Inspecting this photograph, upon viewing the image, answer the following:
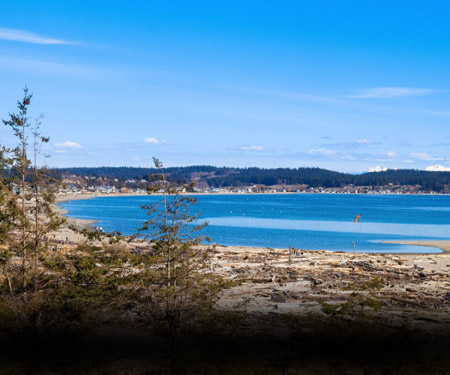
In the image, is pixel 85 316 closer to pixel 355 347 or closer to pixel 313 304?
pixel 355 347

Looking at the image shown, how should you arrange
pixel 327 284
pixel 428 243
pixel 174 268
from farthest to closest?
pixel 428 243, pixel 327 284, pixel 174 268

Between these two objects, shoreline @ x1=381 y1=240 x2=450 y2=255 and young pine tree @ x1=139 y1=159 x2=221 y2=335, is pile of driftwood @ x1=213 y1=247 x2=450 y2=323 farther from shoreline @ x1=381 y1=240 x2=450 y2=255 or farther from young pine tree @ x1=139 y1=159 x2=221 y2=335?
shoreline @ x1=381 y1=240 x2=450 y2=255

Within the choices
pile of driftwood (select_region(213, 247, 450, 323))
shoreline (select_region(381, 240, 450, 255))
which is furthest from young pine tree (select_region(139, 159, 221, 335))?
shoreline (select_region(381, 240, 450, 255))

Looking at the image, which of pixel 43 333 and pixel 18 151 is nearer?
pixel 43 333

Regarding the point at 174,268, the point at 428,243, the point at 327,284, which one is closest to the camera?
the point at 174,268

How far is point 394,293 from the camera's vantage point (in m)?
21.5

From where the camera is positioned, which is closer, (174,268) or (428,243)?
(174,268)

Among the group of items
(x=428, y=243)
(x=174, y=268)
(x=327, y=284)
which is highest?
(x=174, y=268)

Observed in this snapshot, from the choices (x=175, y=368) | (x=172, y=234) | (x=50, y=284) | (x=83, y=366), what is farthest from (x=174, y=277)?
(x=50, y=284)

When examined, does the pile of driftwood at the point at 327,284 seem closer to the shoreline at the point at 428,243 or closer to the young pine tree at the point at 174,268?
the young pine tree at the point at 174,268

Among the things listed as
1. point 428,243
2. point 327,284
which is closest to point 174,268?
point 327,284

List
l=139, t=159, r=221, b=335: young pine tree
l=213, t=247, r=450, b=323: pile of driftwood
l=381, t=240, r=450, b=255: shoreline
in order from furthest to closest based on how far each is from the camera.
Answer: l=381, t=240, r=450, b=255: shoreline → l=213, t=247, r=450, b=323: pile of driftwood → l=139, t=159, r=221, b=335: young pine tree

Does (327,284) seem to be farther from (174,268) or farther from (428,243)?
(428,243)

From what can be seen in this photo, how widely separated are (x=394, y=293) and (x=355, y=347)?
8.92m
